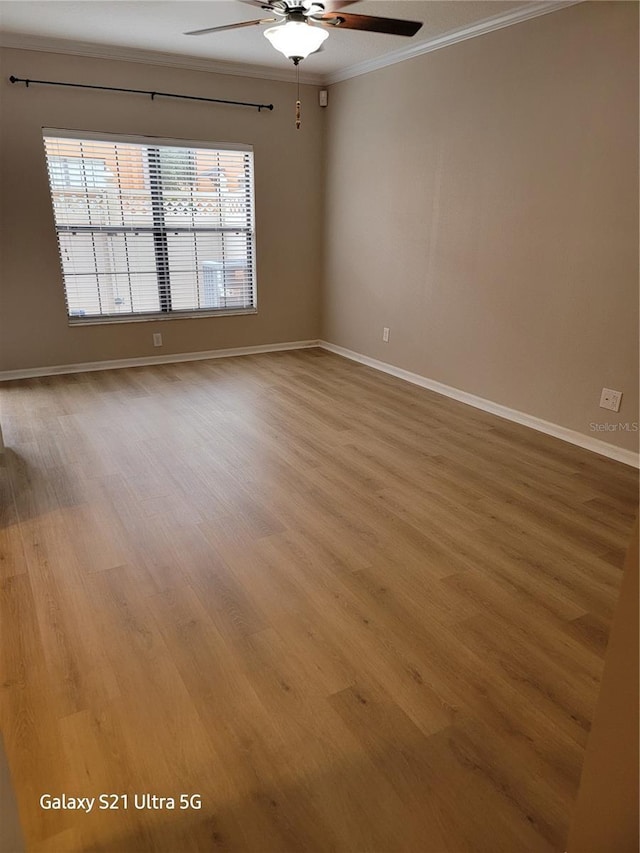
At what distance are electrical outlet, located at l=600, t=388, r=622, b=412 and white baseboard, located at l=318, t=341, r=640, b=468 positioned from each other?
0.22 m

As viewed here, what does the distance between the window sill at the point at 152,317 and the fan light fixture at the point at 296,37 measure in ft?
9.65

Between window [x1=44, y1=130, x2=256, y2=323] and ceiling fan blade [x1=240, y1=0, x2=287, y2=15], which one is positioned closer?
ceiling fan blade [x1=240, y1=0, x2=287, y2=15]

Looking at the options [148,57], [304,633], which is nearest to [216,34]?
[148,57]

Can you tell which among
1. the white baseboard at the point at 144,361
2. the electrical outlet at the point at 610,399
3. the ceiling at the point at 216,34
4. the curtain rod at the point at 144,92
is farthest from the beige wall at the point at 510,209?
the white baseboard at the point at 144,361

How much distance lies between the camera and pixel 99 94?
4453 mm

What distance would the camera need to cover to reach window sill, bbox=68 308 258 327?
4897 mm

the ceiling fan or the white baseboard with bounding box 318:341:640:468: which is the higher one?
the ceiling fan

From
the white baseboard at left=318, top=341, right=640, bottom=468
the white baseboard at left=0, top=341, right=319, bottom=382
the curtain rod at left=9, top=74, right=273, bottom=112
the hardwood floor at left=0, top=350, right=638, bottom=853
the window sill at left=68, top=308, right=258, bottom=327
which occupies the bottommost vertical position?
the hardwood floor at left=0, top=350, right=638, bottom=853

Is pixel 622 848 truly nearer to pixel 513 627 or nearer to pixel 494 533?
pixel 513 627

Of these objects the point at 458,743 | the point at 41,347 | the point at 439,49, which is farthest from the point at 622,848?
the point at 41,347

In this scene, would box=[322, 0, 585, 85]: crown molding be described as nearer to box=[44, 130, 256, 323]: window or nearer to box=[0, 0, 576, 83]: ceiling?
box=[0, 0, 576, 83]: ceiling

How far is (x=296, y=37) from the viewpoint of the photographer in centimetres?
257

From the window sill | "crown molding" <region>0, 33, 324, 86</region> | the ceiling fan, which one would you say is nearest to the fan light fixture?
the ceiling fan

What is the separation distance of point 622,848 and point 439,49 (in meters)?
4.66
